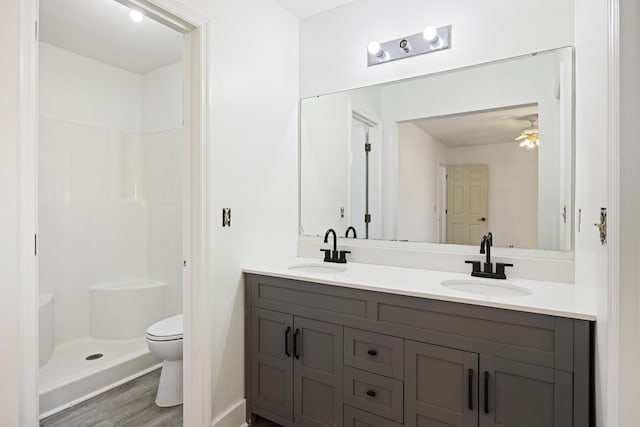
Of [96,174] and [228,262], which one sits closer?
[228,262]

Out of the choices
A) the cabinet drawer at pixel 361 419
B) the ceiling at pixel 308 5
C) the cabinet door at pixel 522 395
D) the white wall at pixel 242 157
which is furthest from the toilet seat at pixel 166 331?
the ceiling at pixel 308 5

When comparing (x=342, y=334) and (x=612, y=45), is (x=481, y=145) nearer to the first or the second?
(x=612, y=45)

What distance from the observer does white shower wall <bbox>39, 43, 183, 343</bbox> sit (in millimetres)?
2723

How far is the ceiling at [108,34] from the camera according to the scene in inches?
86.0

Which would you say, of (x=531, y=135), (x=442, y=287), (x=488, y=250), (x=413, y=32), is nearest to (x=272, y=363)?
(x=442, y=287)

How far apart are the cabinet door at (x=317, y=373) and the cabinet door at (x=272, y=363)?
51mm

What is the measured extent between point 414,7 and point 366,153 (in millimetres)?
895

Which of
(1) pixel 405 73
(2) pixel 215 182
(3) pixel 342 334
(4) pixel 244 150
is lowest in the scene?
(3) pixel 342 334

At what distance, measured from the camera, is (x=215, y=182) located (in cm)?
178

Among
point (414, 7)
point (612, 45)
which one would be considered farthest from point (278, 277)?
point (414, 7)

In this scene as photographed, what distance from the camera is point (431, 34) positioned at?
1923mm

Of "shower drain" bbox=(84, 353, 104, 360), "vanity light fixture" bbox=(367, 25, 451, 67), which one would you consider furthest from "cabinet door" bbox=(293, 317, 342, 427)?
"shower drain" bbox=(84, 353, 104, 360)

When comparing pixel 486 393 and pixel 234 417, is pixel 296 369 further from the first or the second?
pixel 486 393

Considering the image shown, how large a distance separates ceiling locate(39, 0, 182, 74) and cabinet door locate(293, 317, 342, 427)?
2.29 meters
